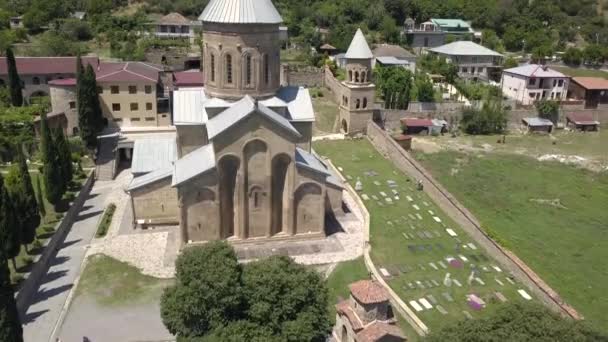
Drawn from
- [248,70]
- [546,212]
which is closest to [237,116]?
[248,70]

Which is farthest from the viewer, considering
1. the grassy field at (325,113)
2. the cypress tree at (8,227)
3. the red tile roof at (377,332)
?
the grassy field at (325,113)

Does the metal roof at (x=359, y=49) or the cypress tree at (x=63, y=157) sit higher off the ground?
the metal roof at (x=359, y=49)

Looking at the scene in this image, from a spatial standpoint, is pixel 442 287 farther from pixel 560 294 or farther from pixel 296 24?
pixel 296 24

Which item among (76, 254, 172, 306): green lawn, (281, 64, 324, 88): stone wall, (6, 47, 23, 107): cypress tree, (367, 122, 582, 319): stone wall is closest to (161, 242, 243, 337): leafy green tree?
(76, 254, 172, 306): green lawn

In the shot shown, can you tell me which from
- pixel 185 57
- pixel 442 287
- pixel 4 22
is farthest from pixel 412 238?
pixel 4 22

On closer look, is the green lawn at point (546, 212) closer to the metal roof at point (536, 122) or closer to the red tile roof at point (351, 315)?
the metal roof at point (536, 122)

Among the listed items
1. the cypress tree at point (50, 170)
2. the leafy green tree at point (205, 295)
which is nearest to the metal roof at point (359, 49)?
the cypress tree at point (50, 170)
